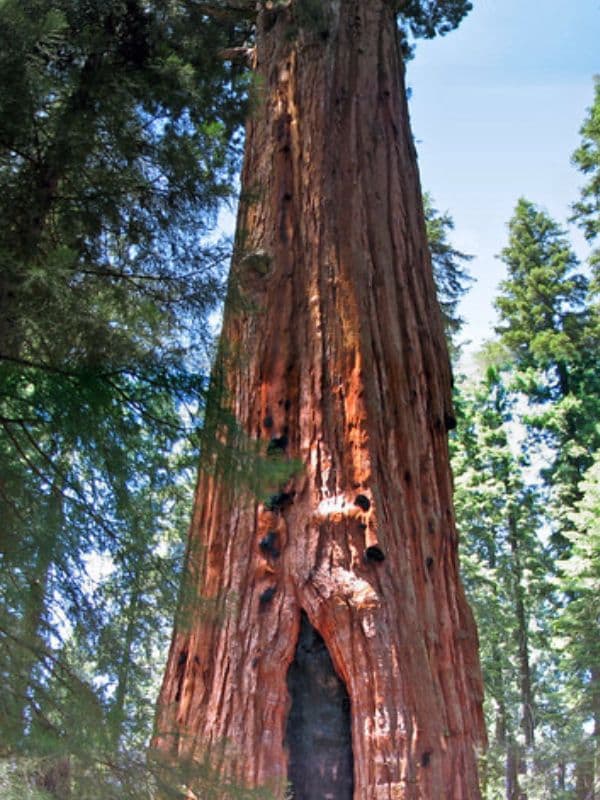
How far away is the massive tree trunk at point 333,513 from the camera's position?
323 cm

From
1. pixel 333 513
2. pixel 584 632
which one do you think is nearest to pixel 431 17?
pixel 333 513

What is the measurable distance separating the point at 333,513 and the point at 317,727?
0.93 metres

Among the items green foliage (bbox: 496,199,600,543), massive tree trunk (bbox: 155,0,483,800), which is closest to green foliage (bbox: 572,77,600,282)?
green foliage (bbox: 496,199,600,543)

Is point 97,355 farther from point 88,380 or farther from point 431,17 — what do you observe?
point 431,17

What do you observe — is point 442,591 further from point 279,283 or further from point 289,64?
point 289,64

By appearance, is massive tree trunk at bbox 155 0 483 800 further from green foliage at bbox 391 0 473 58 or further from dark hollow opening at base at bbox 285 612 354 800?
green foliage at bbox 391 0 473 58

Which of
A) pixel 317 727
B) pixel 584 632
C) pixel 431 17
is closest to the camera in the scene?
pixel 317 727

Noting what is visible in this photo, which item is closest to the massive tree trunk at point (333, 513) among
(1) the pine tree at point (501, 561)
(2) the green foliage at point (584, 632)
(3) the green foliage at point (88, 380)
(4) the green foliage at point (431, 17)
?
(3) the green foliage at point (88, 380)

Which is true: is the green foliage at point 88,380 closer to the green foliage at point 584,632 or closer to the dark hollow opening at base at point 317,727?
the dark hollow opening at base at point 317,727

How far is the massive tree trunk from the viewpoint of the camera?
3.23 metres

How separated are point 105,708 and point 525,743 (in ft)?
51.4

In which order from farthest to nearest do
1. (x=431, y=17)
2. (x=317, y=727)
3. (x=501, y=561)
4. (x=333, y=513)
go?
(x=501, y=561), (x=431, y=17), (x=333, y=513), (x=317, y=727)

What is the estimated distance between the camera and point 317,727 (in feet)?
10.9

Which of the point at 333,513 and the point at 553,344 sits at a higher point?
the point at 553,344
